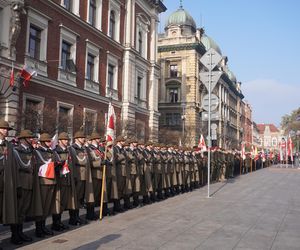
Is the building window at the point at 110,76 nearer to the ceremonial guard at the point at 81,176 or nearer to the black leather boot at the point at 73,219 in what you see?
the ceremonial guard at the point at 81,176

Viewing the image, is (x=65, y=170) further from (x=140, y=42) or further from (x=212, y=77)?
(x=140, y=42)

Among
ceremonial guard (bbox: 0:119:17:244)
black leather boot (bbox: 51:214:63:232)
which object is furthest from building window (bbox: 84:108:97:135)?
ceremonial guard (bbox: 0:119:17:244)

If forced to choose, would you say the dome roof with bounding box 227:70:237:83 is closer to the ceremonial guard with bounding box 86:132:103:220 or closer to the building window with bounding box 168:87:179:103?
the building window with bounding box 168:87:179:103

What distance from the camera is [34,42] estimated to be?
2294 cm

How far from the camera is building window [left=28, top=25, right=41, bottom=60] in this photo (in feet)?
74.0

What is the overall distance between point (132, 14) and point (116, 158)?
25772 millimetres

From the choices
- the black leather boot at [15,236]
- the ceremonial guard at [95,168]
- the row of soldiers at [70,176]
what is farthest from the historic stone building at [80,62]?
the black leather boot at [15,236]

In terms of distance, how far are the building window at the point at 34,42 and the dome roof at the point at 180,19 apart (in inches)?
1729

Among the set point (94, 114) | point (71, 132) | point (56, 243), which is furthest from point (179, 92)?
point (56, 243)

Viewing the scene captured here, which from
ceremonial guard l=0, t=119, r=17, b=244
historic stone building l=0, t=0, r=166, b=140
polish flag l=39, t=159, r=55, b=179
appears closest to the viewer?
ceremonial guard l=0, t=119, r=17, b=244

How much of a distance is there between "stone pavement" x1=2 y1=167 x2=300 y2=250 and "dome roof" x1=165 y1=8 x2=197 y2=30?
55.8 m

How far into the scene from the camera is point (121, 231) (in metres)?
7.82

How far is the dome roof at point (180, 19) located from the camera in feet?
213

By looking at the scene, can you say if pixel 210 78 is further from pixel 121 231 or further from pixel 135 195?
pixel 121 231
